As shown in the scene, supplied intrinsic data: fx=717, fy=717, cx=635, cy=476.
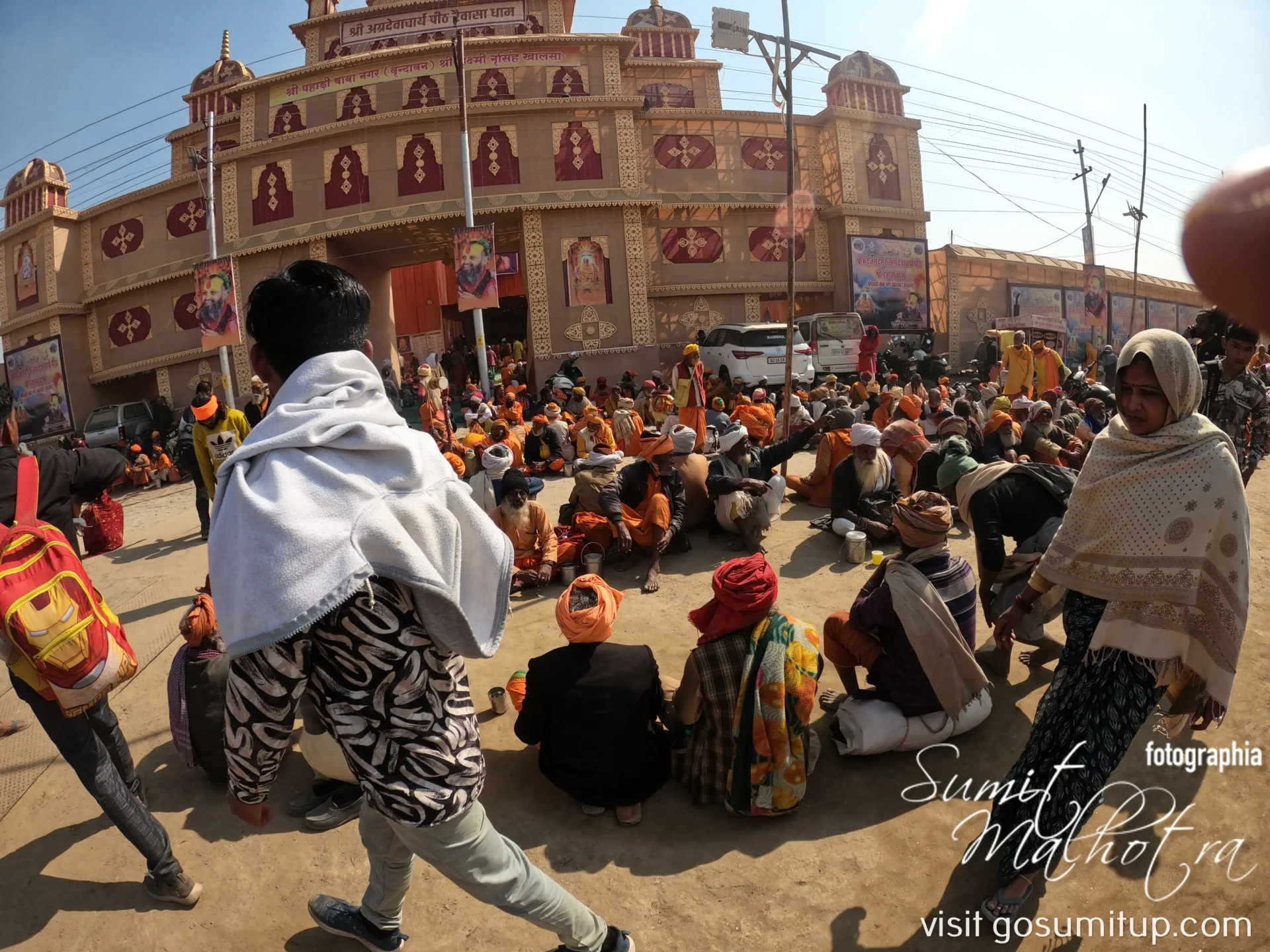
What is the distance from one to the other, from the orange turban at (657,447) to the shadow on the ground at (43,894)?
399 cm

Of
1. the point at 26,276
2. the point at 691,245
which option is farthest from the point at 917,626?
the point at 26,276

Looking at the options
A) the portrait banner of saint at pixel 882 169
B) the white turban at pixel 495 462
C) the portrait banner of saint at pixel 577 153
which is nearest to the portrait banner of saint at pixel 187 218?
the portrait banner of saint at pixel 577 153

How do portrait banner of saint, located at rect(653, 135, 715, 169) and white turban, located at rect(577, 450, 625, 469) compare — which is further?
portrait banner of saint, located at rect(653, 135, 715, 169)

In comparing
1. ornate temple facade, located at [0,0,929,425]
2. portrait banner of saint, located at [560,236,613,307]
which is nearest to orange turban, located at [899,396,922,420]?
ornate temple facade, located at [0,0,929,425]

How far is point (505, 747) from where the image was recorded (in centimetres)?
357

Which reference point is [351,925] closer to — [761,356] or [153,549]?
[153,549]

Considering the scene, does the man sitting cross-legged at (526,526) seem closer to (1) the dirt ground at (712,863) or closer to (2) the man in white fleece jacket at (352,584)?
(1) the dirt ground at (712,863)

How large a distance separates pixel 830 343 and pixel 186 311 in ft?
57.1

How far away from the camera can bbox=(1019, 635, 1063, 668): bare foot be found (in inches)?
152

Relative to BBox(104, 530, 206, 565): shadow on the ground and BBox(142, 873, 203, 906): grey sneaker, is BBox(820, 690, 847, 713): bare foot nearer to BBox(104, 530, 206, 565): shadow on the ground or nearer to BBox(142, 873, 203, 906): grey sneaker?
BBox(142, 873, 203, 906): grey sneaker

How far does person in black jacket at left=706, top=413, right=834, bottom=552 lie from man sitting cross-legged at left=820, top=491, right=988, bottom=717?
252cm

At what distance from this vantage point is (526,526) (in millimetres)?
5637

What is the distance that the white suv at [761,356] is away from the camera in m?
14.7

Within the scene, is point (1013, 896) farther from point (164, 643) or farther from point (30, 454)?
point (164, 643)
